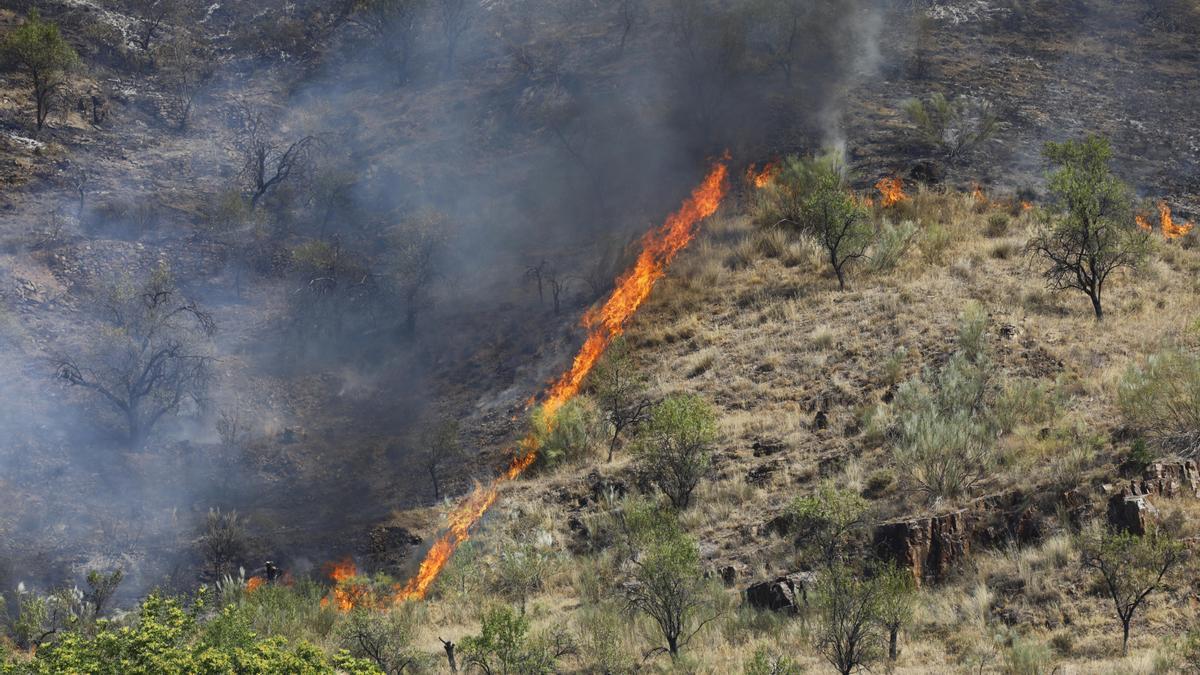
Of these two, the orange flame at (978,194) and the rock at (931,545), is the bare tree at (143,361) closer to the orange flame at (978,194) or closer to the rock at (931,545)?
the rock at (931,545)

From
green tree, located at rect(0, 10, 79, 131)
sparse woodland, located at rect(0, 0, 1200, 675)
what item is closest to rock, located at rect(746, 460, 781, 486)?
sparse woodland, located at rect(0, 0, 1200, 675)

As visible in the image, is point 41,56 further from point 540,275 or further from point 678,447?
point 678,447

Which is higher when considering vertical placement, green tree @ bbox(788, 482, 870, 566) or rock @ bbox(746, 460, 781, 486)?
green tree @ bbox(788, 482, 870, 566)

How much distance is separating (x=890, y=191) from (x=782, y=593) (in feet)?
69.4

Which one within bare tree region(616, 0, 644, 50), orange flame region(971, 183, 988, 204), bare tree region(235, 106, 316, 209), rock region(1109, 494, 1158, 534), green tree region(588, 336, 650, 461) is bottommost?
green tree region(588, 336, 650, 461)

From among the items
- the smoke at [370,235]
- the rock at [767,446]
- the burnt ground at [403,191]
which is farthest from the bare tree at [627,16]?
the rock at [767,446]

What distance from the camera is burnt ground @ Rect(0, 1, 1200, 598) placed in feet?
85.5

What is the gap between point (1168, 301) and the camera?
25844 mm

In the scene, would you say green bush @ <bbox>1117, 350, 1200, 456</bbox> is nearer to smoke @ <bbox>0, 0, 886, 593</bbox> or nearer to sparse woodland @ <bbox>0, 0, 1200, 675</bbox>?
sparse woodland @ <bbox>0, 0, 1200, 675</bbox>

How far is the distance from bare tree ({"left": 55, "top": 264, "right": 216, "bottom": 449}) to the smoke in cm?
55

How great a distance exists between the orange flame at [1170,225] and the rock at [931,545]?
1885 cm

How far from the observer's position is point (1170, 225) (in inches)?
1252

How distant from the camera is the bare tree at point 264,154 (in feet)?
128

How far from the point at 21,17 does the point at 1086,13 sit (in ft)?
170
